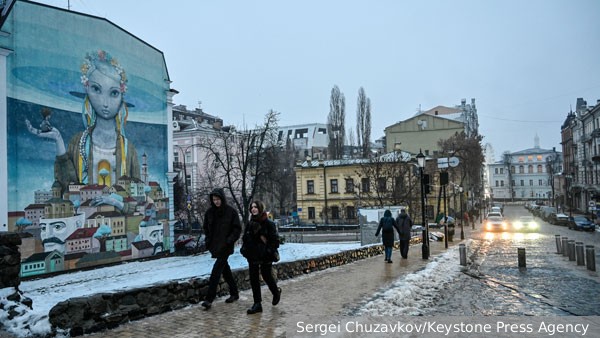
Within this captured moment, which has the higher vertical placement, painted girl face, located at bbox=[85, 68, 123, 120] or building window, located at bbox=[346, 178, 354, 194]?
painted girl face, located at bbox=[85, 68, 123, 120]

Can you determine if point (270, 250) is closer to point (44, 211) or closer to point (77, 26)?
point (44, 211)

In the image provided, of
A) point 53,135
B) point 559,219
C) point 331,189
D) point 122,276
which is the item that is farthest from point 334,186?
point 53,135

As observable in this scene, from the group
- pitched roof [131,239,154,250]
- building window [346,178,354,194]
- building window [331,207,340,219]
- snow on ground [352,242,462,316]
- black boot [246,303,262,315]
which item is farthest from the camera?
building window [331,207,340,219]

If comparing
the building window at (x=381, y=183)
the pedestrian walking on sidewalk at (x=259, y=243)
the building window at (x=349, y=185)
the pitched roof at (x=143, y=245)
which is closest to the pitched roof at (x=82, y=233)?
the pitched roof at (x=143, y=245)

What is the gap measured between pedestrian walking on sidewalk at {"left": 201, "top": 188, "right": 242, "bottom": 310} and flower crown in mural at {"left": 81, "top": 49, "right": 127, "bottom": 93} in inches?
798

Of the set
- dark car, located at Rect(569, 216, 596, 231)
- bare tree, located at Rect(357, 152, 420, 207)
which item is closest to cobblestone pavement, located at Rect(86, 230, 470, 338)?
bare tree, located at Rect(357, 152, 420, 207)

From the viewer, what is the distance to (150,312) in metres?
7.33

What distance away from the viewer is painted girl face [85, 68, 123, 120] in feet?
84.2

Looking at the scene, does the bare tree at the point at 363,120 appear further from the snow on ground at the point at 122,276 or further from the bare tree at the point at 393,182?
the snow on ground at the point at 122,276

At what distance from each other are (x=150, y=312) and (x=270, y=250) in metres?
2.02

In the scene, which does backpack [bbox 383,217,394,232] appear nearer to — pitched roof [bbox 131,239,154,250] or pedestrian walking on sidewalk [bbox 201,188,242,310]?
pedestrian walking on sidewalk [bbox 201,188,242,310]

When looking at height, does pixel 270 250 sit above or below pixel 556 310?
above

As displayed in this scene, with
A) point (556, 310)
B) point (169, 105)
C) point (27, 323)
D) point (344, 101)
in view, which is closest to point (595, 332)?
point (556, 310)

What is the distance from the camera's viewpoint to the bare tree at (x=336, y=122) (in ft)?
242
